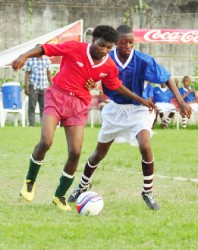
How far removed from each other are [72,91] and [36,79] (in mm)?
13423

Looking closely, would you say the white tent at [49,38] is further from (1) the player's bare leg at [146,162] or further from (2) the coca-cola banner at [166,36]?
(1) the player's bare leg at [146,162]

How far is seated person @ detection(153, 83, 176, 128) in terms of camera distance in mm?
23484

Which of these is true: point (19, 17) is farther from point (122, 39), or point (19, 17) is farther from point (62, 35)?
point (122, 39)

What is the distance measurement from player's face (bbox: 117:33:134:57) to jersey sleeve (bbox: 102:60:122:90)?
0.92ft

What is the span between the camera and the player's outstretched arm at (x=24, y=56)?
7773mm

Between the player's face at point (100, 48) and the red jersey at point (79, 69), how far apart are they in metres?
0.07

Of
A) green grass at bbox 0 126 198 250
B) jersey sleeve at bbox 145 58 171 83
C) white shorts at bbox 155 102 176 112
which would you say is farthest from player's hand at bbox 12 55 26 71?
white shorts at bbox 155 102 176 112

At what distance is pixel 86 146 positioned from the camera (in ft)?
54.7

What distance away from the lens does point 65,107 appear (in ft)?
27.8

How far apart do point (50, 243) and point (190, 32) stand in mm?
17985

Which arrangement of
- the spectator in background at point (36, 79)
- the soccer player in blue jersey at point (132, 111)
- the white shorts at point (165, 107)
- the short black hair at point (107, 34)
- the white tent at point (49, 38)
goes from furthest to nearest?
the white tent at point (49, 38), the white shorts at point (165, 107), the spectator in background at point (36, 79), the soccer player in blue jersey at point (132, 111), the short black hair at point (107, 34)

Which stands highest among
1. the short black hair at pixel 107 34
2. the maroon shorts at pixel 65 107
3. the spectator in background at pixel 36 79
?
the short black hair at pixel 107 34

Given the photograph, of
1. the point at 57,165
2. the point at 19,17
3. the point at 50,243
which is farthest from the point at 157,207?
the point at 19,17

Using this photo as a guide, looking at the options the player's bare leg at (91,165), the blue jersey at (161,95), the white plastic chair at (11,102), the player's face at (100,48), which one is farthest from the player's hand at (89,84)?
the blue jersey at (161,95)
